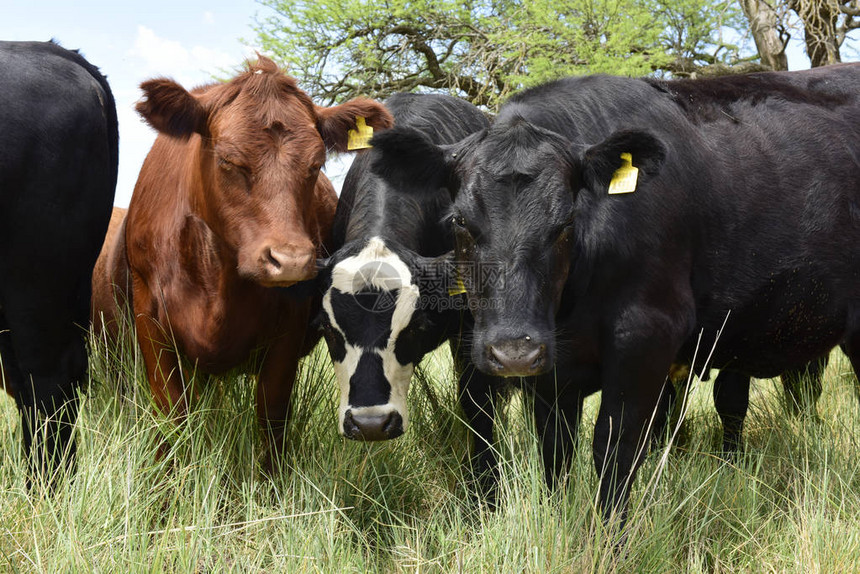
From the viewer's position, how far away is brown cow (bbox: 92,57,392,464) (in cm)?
325

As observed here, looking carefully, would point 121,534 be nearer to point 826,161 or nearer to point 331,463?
point 331,463

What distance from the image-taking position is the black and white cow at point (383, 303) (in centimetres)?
331

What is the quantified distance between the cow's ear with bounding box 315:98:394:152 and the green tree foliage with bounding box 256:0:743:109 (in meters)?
7.94

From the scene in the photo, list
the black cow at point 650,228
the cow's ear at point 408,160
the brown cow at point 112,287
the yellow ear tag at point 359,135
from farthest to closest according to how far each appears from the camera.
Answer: the brown cow at point 112,287
the yellow ear tag at point 359,135
the cow's ear at point 408,160
the black cow at point 650,228

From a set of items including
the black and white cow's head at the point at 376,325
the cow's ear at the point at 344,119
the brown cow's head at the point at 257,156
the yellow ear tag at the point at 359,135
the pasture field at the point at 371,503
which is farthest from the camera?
the yellow ear tag at the point at 359,135

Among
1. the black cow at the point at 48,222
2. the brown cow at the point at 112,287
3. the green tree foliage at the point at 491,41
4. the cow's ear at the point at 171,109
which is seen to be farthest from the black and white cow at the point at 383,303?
the green tree foliage at the point at 491,41

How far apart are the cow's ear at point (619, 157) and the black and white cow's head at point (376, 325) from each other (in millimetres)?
718

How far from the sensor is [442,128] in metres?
4.26

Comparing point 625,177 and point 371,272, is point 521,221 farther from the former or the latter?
point 371,272

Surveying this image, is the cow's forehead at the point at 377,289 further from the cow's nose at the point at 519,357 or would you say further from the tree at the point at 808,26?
the tree at the point at 808,26

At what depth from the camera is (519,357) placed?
2.81 meters

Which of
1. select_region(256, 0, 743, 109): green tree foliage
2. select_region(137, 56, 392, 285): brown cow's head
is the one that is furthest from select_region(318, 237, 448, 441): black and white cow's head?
select_region(256, 0, 743, 109): green tree foliage

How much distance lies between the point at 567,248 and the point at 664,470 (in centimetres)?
118

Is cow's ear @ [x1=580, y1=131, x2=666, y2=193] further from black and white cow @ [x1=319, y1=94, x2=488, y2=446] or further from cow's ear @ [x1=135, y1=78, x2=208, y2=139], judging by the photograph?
cow's ear @ [x1=135, y1=78, x2=208, y2=139]
